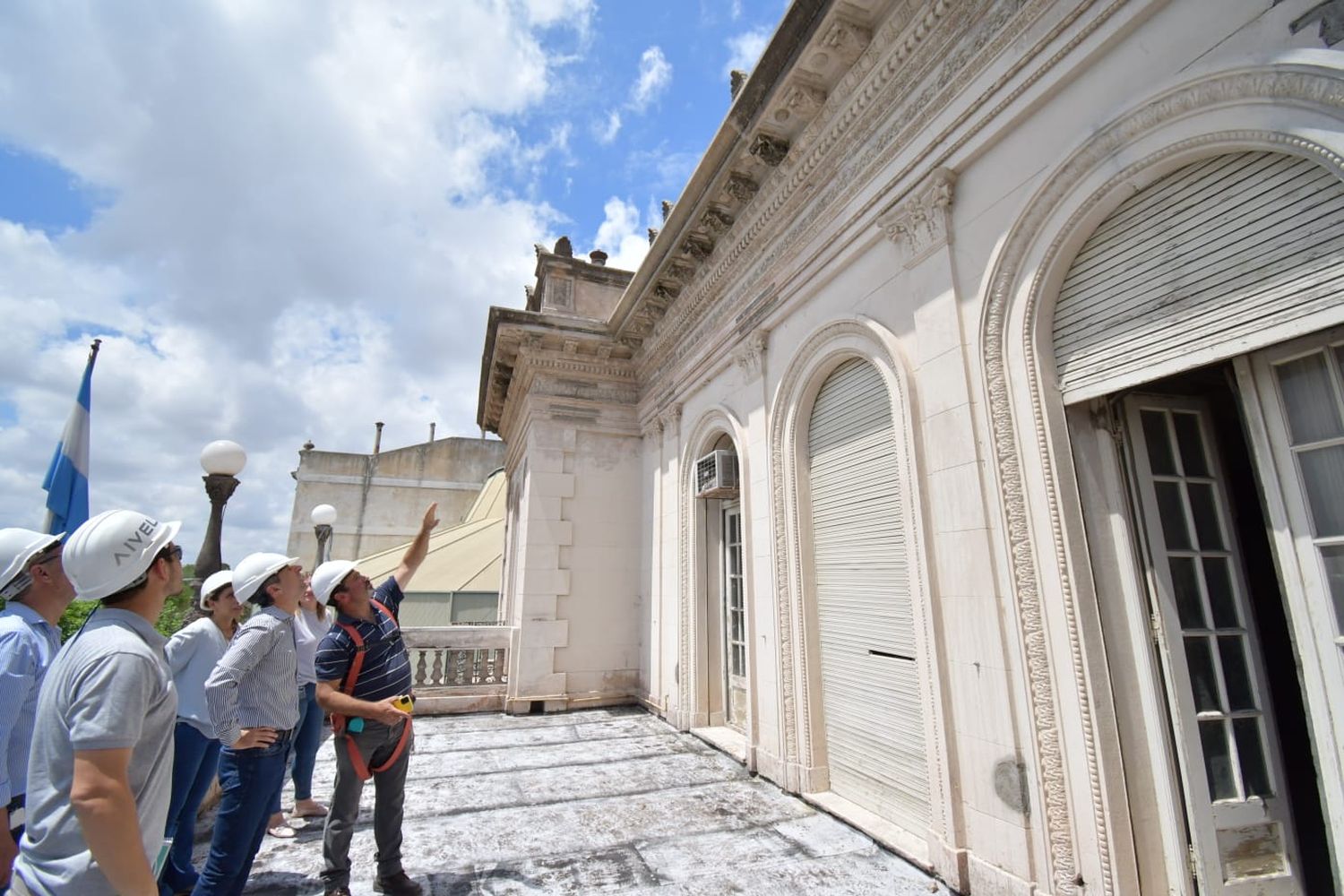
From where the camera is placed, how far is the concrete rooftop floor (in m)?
3.55

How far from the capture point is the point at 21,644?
7.51 ft

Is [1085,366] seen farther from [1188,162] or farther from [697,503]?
[697,503]

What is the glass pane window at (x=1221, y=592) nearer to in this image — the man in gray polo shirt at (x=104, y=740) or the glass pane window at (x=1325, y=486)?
the glass pane window at (x=1325, y=486)

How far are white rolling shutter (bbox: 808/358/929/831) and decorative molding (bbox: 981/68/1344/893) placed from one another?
1.00 m

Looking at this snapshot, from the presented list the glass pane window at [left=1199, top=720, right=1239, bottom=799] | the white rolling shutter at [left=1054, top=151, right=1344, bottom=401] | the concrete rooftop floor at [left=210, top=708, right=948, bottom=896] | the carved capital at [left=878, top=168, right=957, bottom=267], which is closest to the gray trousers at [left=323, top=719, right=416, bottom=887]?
the concrete rooftop floor at [left=210, top=708, right=948, bottom=896]

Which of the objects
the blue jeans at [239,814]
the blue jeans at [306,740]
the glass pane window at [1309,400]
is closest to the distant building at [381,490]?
the blue jeans at [306,740]

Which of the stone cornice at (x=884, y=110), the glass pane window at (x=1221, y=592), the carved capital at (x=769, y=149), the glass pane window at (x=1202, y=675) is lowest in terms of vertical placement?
the glass pane window at (x=1202, y=675)

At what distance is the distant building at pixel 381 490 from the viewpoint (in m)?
25.7

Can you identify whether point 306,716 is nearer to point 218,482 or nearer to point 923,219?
point 218,482

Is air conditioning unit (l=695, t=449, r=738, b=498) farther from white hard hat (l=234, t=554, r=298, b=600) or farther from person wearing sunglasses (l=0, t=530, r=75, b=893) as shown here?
person wearing sunglasses (l=0, t=530, r=75, b=893)

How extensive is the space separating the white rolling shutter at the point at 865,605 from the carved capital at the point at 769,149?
6.84ft

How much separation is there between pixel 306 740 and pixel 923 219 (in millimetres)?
5826

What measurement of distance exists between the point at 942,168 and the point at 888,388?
1.42m

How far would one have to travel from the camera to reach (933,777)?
3666 millimetres
